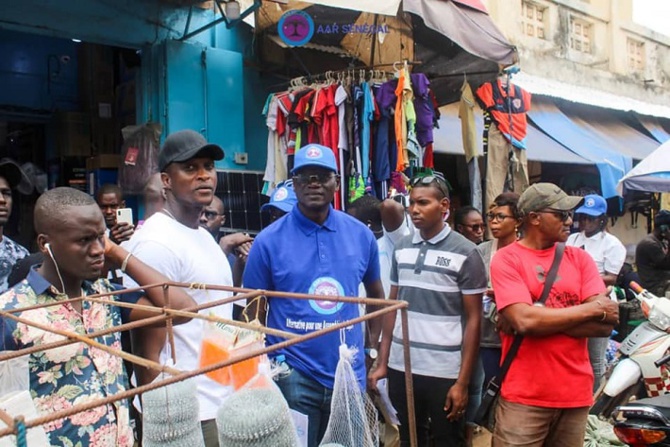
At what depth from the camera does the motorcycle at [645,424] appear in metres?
2.57

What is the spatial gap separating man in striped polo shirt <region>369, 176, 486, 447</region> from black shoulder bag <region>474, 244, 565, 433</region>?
4.7 inches

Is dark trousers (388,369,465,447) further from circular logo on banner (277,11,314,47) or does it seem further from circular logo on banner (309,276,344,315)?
circular logo on banner (277,11,314,47)

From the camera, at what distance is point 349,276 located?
2.74m

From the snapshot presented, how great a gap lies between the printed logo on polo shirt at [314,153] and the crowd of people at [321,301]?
0.07 ft

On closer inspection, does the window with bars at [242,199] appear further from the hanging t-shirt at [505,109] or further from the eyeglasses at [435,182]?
the eyeglasses at [435,182]

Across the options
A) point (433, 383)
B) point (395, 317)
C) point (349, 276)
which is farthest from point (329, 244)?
point (433, 383)

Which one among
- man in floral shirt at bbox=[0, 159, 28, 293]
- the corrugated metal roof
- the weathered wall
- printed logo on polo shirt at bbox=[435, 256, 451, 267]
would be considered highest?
the weathered wall

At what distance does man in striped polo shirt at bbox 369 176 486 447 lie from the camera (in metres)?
3.07

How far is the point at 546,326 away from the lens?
8.73 ft

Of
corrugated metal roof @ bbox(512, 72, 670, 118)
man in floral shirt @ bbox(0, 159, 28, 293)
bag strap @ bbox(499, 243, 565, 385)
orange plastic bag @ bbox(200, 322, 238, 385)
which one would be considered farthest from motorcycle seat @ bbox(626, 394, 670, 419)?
corrugated metal roof @ bbox(512, 72, 670, 118)

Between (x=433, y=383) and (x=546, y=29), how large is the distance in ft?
33.7

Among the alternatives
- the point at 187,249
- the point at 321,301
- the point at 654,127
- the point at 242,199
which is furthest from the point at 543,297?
the point at 654,127

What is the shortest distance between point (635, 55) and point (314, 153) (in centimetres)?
1353

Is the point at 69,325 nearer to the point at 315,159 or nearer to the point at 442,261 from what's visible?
the point at 315,159
